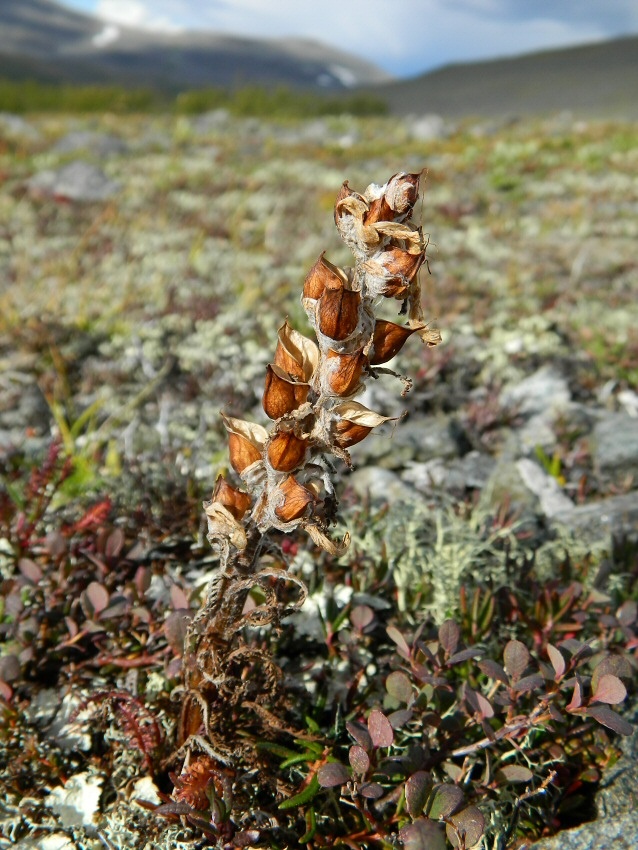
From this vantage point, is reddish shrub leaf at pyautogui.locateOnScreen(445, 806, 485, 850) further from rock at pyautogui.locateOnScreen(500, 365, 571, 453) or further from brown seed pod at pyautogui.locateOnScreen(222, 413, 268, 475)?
rock at pyautogui.locateOnScreen(500, 365, 571, 453)

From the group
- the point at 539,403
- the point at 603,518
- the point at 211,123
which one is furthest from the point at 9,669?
the point at 211,123

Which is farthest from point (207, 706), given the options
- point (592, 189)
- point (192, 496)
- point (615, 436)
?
point (592, 189)

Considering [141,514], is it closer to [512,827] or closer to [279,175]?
[512,827]

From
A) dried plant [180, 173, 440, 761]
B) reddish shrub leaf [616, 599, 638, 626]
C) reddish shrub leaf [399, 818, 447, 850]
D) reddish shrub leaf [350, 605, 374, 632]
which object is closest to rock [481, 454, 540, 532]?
reddish shrub leaf [616, 599, 638, 626]

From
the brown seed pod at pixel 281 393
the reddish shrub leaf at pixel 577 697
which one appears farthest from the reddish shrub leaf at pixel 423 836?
the brown seed pod at pixel 281 393

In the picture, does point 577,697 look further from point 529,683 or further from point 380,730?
point 380,730
